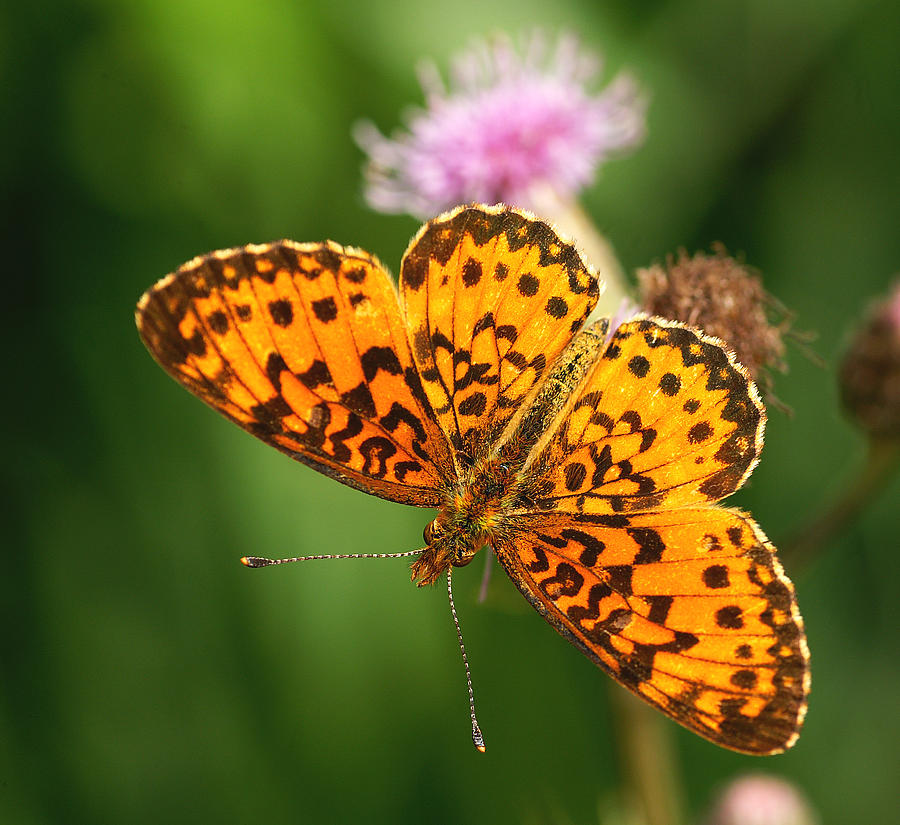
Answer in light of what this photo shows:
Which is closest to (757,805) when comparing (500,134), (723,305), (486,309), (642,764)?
(642,764)

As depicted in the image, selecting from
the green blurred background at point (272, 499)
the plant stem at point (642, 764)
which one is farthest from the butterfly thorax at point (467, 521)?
the green blurred background at point (272, 499)

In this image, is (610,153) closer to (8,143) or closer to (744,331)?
(744,331)

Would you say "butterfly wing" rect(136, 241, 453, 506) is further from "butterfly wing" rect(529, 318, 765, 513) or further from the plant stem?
the plant stem

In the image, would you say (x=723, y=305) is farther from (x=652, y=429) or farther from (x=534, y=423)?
(x=534, y=423)

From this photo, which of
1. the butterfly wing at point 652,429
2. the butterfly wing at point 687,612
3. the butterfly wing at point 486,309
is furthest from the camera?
the butterfly wing at point 486,309

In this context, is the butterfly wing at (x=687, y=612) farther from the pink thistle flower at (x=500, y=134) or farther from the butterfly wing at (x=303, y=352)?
the pink thistle flower at (x=500, y=134)

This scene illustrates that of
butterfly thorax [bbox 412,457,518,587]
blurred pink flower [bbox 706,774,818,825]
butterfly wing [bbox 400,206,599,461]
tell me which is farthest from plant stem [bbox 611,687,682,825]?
butterfly wing [bbox 400,206,599,461]
